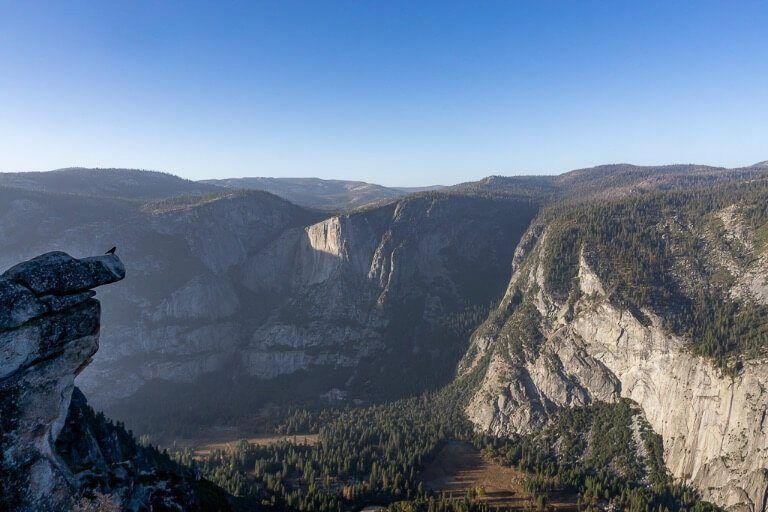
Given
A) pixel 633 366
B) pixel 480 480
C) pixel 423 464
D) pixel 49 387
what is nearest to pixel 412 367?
pixel 423 464

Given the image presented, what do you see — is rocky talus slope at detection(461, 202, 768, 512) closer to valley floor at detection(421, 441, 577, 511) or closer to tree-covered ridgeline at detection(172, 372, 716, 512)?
tree-covered ridgeline at detection(172, 372, 716, 512)

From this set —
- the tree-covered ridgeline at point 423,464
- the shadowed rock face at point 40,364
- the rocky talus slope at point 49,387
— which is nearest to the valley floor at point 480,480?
the tree-covered ridgeline at point 423,464

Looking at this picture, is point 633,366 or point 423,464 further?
point 633,366

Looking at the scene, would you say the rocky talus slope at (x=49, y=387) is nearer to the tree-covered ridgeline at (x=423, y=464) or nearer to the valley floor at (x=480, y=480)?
the tree-covered ridgeline at (x=423, y=464)

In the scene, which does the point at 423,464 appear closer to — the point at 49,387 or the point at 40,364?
the point at 49,387

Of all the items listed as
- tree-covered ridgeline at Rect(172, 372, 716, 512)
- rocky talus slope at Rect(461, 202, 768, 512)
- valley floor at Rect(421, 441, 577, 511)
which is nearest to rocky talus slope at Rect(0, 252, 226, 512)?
tree-covered ridgeline at Rect(172, 372, 716, 512)

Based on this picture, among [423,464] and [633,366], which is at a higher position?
[633,366]
